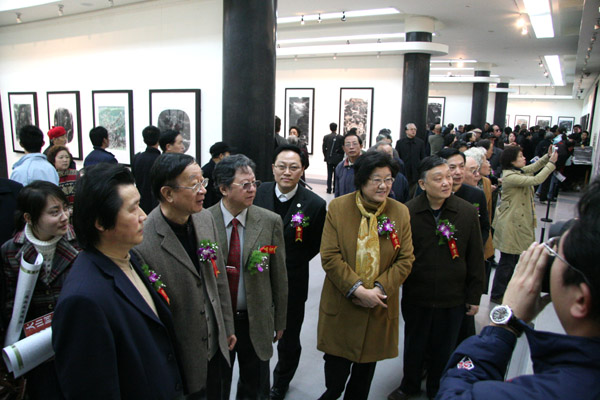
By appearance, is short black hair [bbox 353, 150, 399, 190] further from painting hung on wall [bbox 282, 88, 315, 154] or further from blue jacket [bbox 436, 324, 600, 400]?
painting hung on wall [bbox 282, 88, 315, 154]

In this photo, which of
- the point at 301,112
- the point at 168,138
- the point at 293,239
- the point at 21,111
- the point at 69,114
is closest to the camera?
the point at 293,239

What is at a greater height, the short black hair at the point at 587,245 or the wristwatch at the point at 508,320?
the short black hair at the point at 587,245

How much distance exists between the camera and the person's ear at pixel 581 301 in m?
1.04

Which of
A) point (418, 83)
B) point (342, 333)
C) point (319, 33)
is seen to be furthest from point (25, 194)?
point (319, 33)

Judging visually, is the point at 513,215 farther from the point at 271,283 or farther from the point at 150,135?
the point at 150,135

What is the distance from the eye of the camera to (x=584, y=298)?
3.45 feet

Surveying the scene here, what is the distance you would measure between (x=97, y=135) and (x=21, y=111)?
5.05m

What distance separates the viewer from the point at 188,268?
7.27ft

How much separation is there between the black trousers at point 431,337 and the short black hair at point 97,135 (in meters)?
4.99

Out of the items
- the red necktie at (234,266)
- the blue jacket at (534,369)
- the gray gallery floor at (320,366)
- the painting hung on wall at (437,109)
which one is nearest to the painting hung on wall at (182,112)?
the gray gallery floor at (320,366)

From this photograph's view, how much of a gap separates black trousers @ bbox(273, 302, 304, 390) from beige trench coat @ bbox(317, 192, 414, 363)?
455 mm

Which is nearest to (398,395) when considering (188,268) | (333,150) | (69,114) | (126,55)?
(188,268)

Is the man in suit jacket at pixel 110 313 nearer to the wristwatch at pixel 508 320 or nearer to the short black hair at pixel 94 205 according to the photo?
the short black hair at pixel 94 205

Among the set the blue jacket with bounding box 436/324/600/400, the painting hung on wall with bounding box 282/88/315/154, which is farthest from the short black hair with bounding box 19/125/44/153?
the painting hung on wall with bounding box 282/88/315/154
